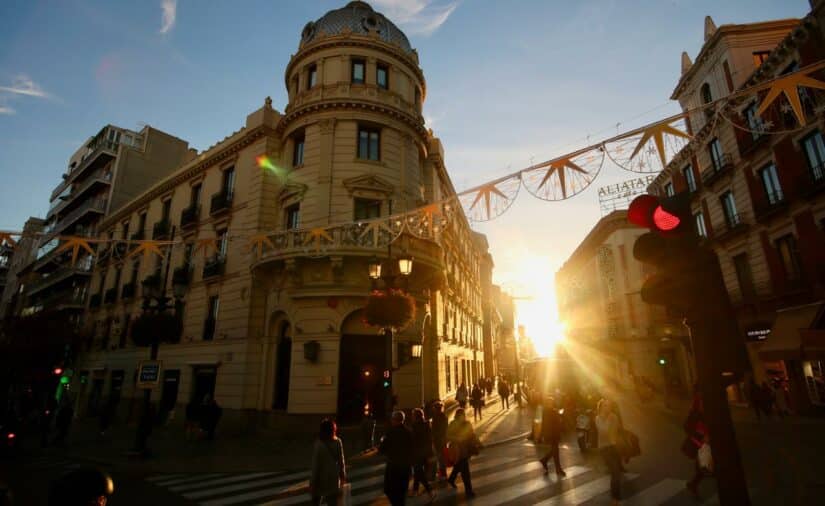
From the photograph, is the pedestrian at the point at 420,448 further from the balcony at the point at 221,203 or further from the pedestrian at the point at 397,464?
the balcony at the point at 221,203

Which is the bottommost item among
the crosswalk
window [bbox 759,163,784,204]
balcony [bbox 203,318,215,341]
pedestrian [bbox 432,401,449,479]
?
the crosswalk

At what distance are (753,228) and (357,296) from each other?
804 inches

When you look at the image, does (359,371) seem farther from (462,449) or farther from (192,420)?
(462,449)

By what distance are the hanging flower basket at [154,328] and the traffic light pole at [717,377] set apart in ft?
55.9

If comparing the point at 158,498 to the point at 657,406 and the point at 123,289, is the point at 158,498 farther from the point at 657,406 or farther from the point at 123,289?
the point at 657,406

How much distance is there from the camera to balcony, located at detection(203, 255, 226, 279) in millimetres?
21328

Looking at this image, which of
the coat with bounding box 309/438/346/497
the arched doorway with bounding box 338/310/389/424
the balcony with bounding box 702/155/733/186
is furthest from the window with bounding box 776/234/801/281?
the coat with bounding box 309/438/346/497

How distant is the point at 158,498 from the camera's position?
8922mm

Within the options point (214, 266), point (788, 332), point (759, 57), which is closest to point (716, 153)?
point (759, 57)

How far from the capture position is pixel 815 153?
17.3m

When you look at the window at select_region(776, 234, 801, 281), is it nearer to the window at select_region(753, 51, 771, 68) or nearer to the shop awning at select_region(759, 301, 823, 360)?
the shop awning at select_region(759, 301, 823, 360)

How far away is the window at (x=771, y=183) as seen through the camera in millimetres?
19297

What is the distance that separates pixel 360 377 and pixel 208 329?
989cm

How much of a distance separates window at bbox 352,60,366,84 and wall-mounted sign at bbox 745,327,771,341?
23.1 m
